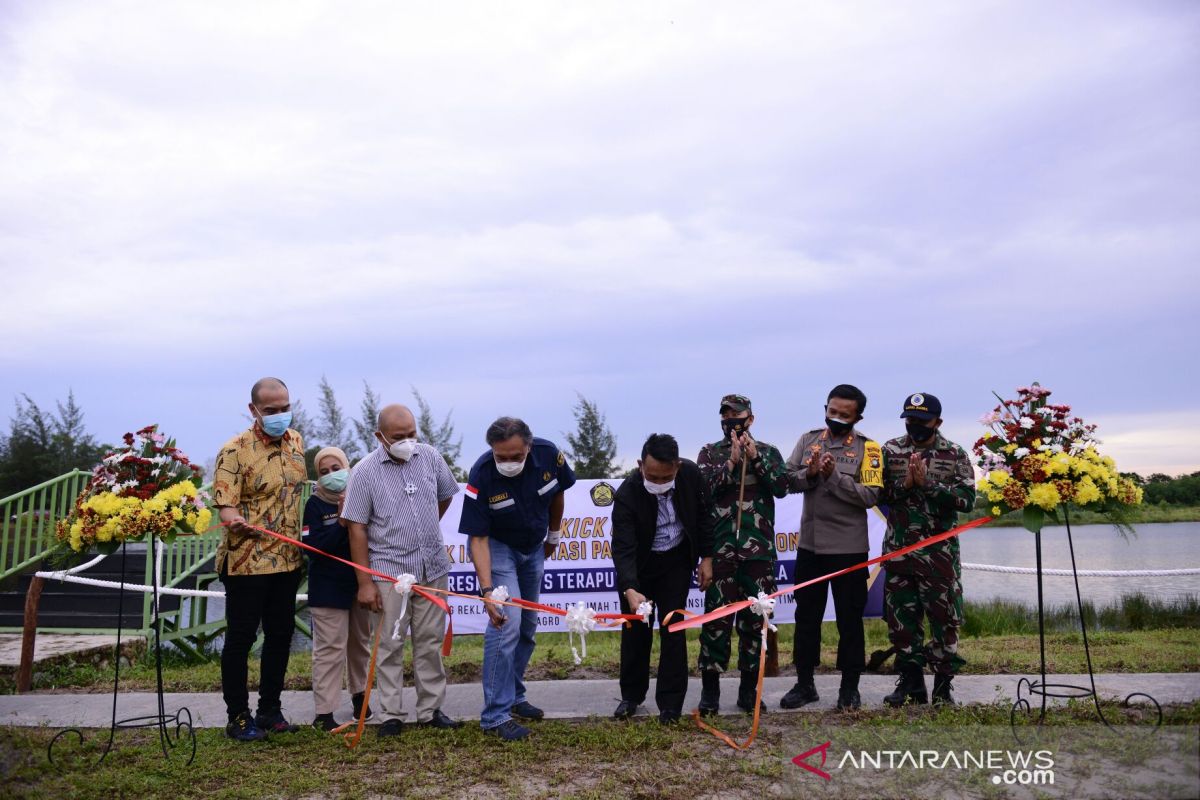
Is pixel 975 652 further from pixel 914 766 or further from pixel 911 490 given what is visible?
pixel 914 766

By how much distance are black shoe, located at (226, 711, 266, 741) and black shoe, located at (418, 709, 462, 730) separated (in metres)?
0.92

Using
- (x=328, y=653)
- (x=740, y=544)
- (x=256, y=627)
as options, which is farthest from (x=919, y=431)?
(x=256, y=627)

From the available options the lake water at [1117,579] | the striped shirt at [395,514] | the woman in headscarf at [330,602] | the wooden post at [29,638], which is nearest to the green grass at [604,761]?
the woman in headscarf at [330,602]

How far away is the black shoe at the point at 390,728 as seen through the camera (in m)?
5.23

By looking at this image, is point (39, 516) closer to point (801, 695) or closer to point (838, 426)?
point (801, 695)

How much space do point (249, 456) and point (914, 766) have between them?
3.96 meters

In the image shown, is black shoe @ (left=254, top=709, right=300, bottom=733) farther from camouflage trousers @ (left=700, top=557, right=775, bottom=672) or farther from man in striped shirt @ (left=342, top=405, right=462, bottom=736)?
camouflage trousers @ (left=700, top=557, right=775, bottom=672)

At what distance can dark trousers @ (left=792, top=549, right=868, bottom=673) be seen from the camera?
5578mm

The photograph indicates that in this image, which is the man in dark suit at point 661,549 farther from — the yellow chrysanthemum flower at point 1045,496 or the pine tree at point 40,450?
the pine tree at point 40,450

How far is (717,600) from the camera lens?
18.4 feet

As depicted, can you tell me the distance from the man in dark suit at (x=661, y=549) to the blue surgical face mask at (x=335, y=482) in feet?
5.61

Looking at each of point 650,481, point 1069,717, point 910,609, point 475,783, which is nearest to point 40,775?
point 475,783

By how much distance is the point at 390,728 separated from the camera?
17.2 ft

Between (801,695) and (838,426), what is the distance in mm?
1698
